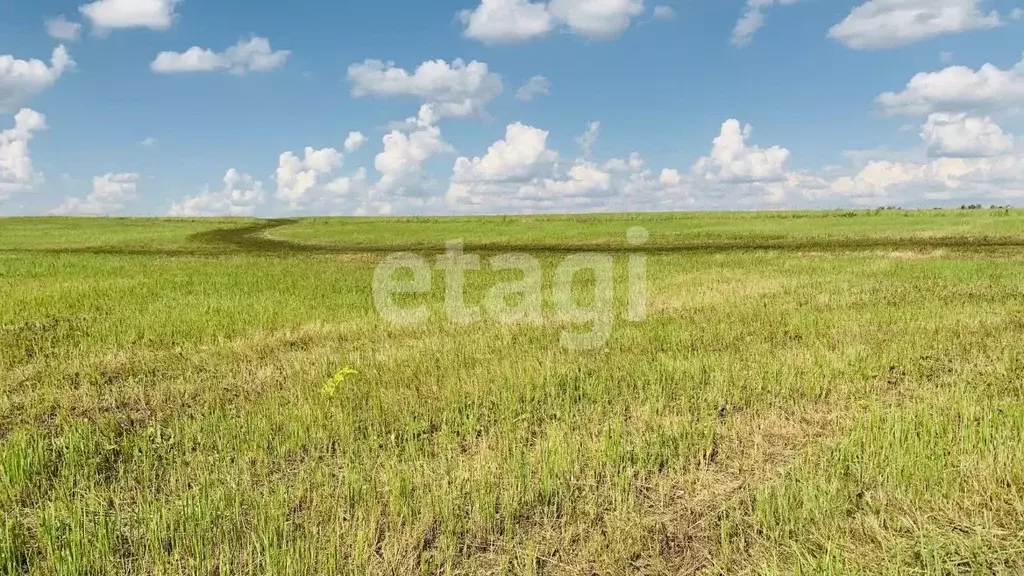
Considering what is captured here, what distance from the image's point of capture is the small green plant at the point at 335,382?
7145 millimetres

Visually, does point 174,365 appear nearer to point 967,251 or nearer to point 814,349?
point 814,349

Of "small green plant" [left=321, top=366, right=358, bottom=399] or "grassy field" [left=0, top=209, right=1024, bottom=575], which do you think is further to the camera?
"small green plant" [left=321, top=366, right=358, bottom=399]

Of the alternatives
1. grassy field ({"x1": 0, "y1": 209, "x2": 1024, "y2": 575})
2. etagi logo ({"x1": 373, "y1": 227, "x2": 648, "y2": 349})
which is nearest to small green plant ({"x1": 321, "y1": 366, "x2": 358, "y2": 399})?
grassy field ({"x1": 0, "y1": 209, "x2": 1024, "y2": 575})

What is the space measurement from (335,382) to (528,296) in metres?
8.15

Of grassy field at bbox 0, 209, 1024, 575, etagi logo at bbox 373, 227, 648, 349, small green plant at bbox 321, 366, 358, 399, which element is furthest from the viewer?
etagi logo at bbox 373, 227, 648, 349

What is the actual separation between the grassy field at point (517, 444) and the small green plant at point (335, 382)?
44 millimetres

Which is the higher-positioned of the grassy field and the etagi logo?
the etagi logo

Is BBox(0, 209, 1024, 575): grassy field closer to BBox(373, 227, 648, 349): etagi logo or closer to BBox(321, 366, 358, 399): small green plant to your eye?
BBox(321, 366, 358, 399): small green plant

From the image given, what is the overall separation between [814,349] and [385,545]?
263 inches

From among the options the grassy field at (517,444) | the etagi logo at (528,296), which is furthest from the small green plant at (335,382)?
the etagi logo at (528,296)

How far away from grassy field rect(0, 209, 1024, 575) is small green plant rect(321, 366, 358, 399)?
1.7 inches

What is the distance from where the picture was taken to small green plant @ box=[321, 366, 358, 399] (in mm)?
7145

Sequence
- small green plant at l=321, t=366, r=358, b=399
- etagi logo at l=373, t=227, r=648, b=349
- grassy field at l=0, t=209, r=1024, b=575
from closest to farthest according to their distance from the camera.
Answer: grassy field at l=0, t=209, r=1024, b=575
small green plant at l=321, t=366, r=358, b=399
etagi logo at l=373, t=227, r=648, b=349

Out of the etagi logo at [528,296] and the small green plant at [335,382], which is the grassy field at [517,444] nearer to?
the small green plant at [335,382]
